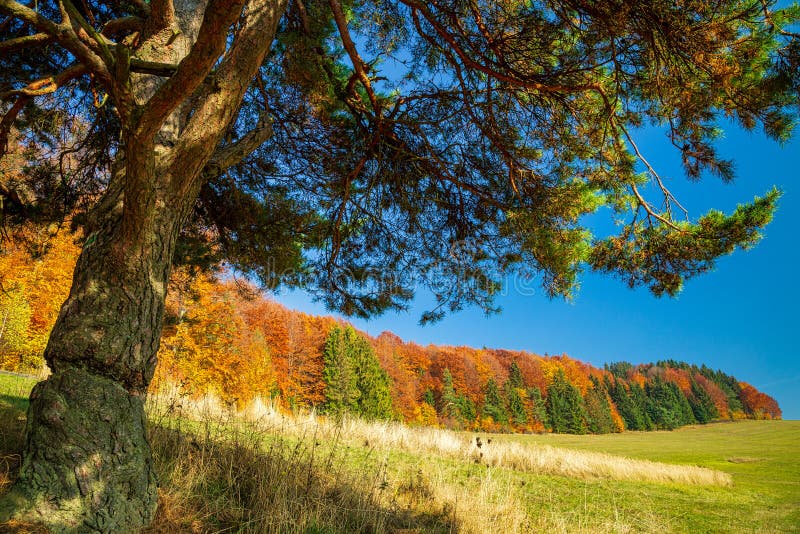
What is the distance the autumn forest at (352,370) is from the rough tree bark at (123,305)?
2.93 metres

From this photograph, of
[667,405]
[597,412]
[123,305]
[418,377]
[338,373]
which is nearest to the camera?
[123,305]

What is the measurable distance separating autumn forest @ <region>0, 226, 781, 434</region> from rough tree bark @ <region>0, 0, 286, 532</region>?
293 centimetres

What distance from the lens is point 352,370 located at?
3053cm

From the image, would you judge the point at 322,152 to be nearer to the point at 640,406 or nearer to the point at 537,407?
the point at 537,407

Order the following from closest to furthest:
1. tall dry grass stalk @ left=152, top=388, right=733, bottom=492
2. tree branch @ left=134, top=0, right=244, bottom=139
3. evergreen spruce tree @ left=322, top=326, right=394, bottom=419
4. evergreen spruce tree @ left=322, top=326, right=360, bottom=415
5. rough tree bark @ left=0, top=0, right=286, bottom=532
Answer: tree branch @ left=134, top=0, right=244, bottom=139 < rough tree bark @ left=0, top=0, right=286, bottom=532 < tall dry grass stalk @ left=152, top=388, right=733, bottom=492 < evergreen spruce tree @ left=322, top=326, right=360, bottom=415 < evergreen spruce tree @ left=322, top=326, right=394, bottom=419

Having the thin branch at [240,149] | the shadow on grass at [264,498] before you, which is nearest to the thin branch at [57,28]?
the thin branch at [240,149]

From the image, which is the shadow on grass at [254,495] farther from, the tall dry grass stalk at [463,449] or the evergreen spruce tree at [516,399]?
the evergreen spruce tree at [516,399]

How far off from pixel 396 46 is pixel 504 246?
9.36 ft

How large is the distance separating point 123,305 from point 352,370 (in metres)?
29.6

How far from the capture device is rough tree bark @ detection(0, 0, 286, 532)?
1.70 metres

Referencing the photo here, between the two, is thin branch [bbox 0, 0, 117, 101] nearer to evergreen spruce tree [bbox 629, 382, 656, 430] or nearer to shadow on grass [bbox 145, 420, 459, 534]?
shadow on grass [bbox 145, 420, 459, 534]

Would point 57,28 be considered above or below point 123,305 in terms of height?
above

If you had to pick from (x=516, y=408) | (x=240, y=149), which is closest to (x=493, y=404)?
(x=516, y=408)

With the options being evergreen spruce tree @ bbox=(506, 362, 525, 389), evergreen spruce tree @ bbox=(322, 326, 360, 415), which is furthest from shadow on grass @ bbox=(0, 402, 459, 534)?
evergreen spruce tree @ bbox=(506, 362, 525, 389)
